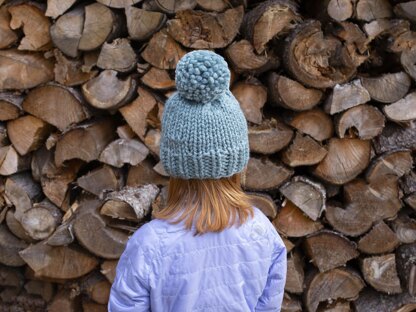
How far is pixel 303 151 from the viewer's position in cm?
229

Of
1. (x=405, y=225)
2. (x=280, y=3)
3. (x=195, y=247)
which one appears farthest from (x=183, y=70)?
(x=405, y=225)

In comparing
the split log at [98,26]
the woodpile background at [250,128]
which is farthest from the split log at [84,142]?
the split log at [98,26]

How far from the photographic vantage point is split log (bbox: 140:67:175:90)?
223 cm

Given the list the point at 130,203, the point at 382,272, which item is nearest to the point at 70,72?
the point at 130,203

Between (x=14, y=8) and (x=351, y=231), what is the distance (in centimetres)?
173

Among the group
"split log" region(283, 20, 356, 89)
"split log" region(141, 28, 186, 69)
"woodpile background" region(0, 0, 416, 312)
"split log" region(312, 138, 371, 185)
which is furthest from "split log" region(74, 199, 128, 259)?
"split log" region(283, 20, 356, 89)

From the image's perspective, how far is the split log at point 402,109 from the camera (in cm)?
232

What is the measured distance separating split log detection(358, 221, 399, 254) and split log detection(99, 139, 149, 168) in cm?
103

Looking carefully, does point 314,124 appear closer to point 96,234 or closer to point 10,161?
point 96,234

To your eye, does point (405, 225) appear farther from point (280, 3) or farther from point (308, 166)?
point (280, 3)

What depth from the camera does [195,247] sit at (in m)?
1.41

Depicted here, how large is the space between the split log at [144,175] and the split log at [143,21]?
0.54 m

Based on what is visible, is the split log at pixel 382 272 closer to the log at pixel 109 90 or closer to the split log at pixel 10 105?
the log at pixel 109 90

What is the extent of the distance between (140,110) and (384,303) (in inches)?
55.7
